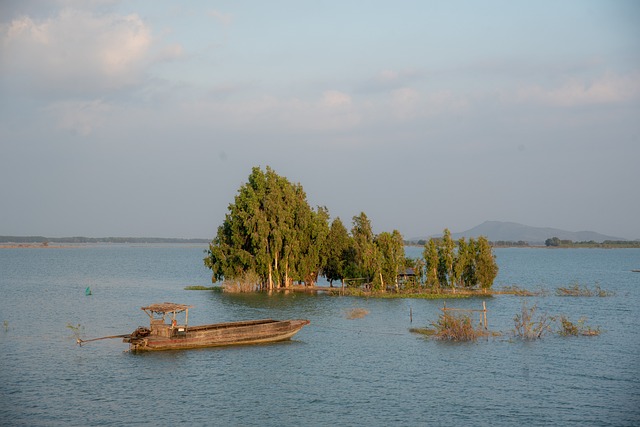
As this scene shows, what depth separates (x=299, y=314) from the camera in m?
53.0

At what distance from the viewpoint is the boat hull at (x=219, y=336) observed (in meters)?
37.1

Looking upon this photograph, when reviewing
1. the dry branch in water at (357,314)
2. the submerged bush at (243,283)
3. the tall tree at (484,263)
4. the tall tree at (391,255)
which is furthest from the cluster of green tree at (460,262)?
the submerged bush at (243,283)

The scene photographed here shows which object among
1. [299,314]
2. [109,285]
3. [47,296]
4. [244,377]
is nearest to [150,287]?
[109,285]

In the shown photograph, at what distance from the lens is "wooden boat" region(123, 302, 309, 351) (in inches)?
1462

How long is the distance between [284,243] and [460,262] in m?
19.5

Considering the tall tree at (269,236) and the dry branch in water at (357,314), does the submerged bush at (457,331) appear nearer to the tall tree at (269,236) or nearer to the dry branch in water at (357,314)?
the dry branch in water at (357,314)

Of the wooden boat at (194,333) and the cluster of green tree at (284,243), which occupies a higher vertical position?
the cluster of green tree at (284,243)

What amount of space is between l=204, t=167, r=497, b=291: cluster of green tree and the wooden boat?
2647 cm

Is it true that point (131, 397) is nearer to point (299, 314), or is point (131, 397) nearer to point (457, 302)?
point (299, 314)

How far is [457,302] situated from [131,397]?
1447 inches

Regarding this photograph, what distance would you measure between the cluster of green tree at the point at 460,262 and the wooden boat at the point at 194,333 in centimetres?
2568

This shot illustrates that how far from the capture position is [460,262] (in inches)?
2489

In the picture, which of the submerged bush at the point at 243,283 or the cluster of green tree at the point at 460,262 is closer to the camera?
the cluster of green tree at the point at 460,262

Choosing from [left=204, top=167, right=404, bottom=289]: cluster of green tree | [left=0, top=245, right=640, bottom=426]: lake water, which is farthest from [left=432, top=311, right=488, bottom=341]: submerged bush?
[left=204, top=167, right=404, bottom=289]: cluster of green tree
